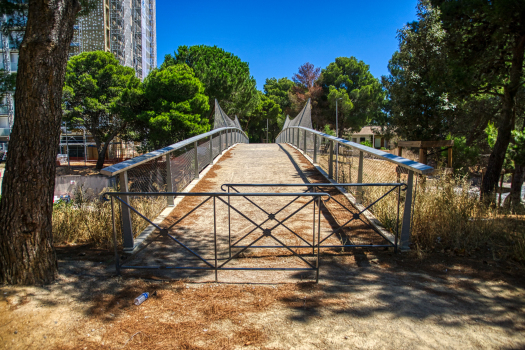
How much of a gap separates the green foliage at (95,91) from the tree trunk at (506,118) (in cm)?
2241

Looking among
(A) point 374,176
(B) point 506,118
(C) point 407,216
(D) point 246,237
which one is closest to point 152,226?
(D) point 246,237

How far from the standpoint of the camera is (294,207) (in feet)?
20.4

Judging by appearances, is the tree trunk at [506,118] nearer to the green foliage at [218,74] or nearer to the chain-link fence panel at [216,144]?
the chain-link fence panel at [216,144]

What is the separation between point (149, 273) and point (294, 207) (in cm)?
301

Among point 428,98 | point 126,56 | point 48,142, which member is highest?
point 126,56

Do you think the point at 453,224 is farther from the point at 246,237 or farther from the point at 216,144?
the point at 216,144

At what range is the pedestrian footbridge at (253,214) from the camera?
389 centimetres

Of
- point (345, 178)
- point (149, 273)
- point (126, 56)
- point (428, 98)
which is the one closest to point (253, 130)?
point (126, 56)

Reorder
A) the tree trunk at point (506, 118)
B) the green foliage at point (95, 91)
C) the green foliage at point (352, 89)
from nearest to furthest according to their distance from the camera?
the tree trunk at point (506, 118)
the green foliage at point (95, 91)
the green foliage at point (352, 89)

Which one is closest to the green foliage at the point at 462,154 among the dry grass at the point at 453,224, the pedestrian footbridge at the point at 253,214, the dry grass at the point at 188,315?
the pedestrian footbridge at the point at 253,214

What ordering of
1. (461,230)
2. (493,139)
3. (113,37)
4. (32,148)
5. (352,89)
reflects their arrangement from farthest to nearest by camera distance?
(113,37) < (352,89) < (493,139) < (461,230) < (32,148)

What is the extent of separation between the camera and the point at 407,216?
14.4 ft

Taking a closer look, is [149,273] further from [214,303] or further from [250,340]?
[250,340]

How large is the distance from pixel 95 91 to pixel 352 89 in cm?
2678
